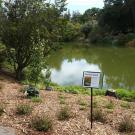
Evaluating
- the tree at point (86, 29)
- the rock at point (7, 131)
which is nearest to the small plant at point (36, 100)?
the rock at point (7, 131)

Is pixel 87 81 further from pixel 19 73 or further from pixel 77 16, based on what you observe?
pixel 77 16

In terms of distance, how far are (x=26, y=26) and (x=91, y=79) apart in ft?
39.4

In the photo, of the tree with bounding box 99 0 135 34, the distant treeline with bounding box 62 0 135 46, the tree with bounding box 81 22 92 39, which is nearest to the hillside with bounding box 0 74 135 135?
the distant treeline with bounding box 62 0 135 46

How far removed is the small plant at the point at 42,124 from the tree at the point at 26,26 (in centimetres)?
1116

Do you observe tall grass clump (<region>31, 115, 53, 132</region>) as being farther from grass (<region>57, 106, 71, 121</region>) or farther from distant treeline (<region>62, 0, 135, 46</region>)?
distant treeline (<region>62, 0, 135, 46</region>)

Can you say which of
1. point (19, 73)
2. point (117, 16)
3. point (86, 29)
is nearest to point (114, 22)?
point (117, 16)

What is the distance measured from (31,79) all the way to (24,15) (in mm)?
4024

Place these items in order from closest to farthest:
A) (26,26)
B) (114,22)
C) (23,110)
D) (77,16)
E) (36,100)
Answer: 1. (23,110)
2. (36,100)
3. (26,26)
4. (114,22)
5. (77,16)

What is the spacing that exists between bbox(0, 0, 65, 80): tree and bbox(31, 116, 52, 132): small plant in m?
11.2

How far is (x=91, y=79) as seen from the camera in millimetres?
8141

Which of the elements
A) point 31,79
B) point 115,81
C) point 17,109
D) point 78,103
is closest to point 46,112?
point 17,109

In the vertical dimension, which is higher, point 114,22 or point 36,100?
point 114,22

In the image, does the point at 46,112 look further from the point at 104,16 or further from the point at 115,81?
the point at 104,16

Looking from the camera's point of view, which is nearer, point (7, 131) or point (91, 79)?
point (7, 131)
